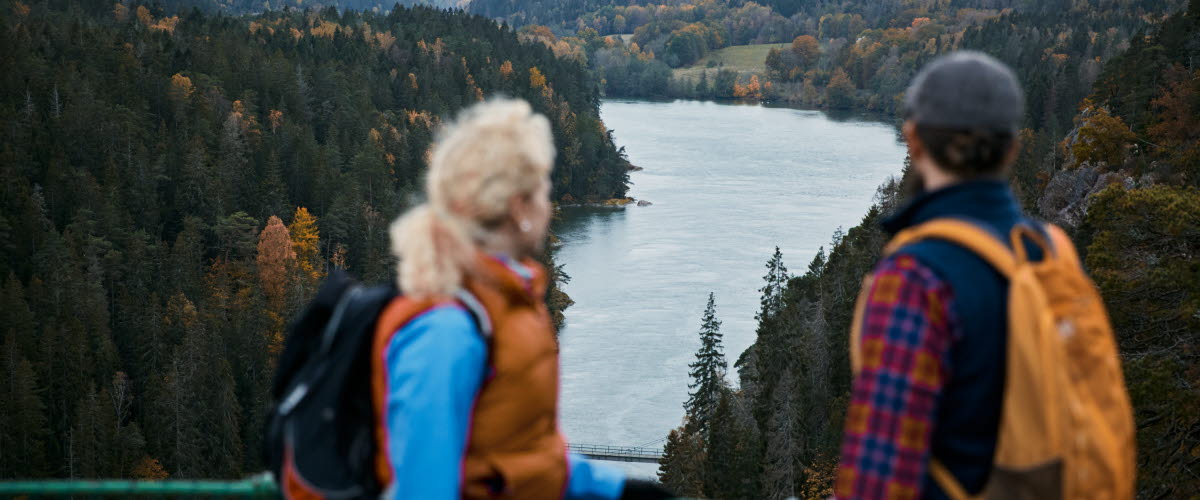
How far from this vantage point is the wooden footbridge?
3994 centimetres

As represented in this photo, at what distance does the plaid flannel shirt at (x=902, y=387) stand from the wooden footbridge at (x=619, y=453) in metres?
37.5

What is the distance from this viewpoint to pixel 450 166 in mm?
2711

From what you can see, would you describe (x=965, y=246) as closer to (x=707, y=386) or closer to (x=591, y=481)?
(x=591, y=481)

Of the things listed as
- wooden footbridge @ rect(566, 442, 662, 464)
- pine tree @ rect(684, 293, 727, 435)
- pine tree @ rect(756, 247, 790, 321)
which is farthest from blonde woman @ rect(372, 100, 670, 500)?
pine tree @ rect(756, 247, 790, 321)

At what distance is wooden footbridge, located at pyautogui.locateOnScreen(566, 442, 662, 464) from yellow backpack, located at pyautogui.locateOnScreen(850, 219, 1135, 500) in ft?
123

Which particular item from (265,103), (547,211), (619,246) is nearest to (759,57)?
(265,103)

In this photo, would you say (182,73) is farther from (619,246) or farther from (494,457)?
Answer: (494,457)

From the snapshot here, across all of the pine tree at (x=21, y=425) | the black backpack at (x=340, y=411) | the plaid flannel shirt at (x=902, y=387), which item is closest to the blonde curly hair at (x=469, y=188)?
the black backpack at (x=340, y=411)

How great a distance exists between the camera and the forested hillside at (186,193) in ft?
160

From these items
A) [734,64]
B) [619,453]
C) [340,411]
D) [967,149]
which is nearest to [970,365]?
[967,149]

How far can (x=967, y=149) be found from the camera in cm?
269

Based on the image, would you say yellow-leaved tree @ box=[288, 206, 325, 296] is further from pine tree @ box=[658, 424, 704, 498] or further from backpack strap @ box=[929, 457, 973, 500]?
backpack strap @ box=[929, 457, 973, 500]

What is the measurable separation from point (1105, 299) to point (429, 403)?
15.4 metres

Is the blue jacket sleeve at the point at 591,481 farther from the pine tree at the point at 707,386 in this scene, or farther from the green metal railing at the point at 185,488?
the pine tree at the point at 707,386
